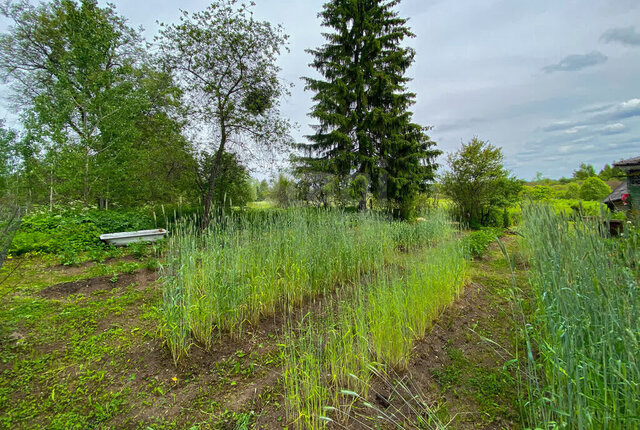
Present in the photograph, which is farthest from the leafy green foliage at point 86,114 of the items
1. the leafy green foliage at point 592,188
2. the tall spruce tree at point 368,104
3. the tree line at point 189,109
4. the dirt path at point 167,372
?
the leafy green foliage at point 592,188

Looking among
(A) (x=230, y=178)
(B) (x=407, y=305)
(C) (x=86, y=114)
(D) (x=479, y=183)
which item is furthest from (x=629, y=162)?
(C) (x=86, y=114)

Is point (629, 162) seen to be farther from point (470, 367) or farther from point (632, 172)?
point (470, 367)

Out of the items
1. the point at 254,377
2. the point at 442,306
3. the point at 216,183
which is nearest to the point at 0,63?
the point at 216,183

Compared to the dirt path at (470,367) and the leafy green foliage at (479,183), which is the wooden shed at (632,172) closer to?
the leafy green foliage at (479,183)

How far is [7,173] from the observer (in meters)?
7.88

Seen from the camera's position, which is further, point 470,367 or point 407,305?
point 407,305

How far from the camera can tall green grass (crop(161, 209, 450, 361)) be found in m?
2.00

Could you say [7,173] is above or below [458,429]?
above

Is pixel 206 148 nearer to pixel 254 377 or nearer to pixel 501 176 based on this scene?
pixel 254 377

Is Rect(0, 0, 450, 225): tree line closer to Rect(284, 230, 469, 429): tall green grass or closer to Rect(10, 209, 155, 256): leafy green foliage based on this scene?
Rect(10, 209, 155, 256): leafy green foliage

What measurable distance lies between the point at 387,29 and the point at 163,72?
958 centimetres

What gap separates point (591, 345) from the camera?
0.98 metres

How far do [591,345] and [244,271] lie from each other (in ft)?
8.08

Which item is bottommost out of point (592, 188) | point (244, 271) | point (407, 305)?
point (407, 305)
